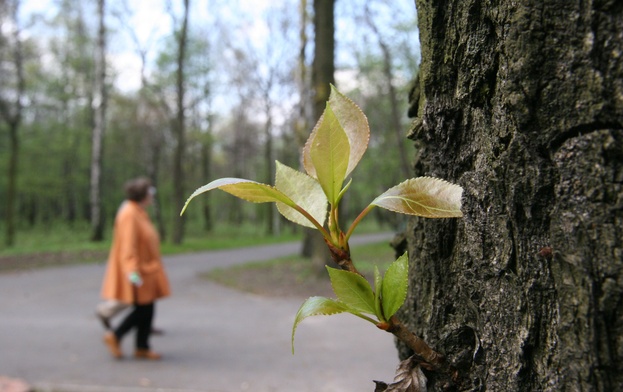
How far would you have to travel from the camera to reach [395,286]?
0.75 metres

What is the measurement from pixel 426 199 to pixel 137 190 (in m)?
5.77

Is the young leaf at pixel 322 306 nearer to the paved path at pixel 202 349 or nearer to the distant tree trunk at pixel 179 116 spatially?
the paved path at pixel 202 349

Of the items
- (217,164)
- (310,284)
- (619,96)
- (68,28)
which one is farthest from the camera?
(217,164)

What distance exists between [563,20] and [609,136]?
0.17 meters

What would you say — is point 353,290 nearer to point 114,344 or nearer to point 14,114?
point 114,344

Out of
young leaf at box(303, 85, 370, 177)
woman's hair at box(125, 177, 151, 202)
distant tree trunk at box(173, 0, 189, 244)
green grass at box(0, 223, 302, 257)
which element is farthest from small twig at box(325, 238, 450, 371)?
distant tree trunk at box(173, 0, 189, 244)

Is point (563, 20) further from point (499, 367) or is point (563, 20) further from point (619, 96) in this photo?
point (499, 367)

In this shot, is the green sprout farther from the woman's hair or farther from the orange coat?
the woman's hair

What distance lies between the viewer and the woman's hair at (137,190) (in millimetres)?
5996

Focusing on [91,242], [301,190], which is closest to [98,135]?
[91,242]

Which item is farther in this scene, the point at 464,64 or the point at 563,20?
the point at 464,64

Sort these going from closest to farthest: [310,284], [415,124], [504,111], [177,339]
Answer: [504,111] < [415,124] < [177,339] < [310,284]

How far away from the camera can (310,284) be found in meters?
11.6

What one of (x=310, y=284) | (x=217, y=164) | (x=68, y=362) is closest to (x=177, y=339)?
(x=68, y=362)
